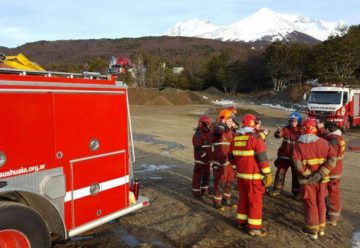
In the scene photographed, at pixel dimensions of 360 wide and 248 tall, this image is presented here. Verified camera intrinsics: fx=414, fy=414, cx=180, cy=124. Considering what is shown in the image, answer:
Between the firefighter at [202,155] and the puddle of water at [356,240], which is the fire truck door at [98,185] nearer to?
the firefighter at [202,155]

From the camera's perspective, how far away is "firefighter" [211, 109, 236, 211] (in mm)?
6922

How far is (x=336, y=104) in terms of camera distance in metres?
21.0

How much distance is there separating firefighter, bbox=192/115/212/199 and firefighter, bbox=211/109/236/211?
32 centimetres

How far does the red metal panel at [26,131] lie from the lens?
12.5 feet

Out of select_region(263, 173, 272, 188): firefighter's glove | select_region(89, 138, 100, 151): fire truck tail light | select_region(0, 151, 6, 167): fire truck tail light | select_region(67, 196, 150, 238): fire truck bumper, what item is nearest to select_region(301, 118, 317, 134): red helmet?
select_region(263, 173, 272, 188): firefighter's glove

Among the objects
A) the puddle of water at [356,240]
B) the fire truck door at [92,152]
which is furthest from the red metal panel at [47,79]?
the puddle of water at [356,240]

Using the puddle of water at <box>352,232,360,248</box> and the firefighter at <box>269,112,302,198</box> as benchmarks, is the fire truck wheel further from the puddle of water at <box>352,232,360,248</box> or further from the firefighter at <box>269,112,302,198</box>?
the firefighter at <box>269,112,302,198</box>

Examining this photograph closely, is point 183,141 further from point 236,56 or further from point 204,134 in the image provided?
point 236,56

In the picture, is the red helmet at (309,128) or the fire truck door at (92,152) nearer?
the fire truck door at (92,152)

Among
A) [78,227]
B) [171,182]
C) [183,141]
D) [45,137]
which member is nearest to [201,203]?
[171,182]

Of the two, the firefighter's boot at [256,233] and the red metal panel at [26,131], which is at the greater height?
the red metal panel at [26,131]

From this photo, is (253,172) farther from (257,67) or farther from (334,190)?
(257,67)

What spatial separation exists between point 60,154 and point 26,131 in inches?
19.3

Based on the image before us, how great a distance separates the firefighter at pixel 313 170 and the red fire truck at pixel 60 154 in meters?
2.36
